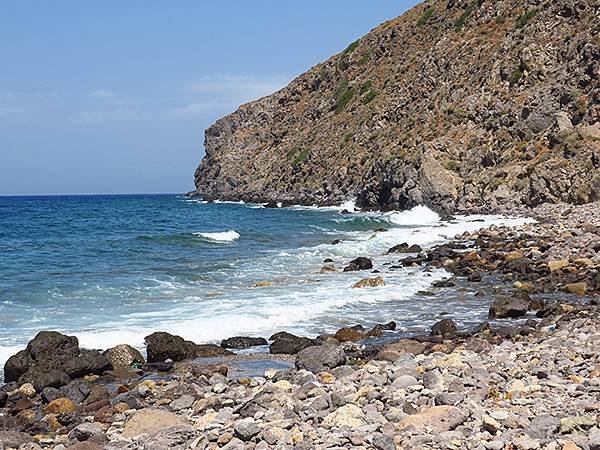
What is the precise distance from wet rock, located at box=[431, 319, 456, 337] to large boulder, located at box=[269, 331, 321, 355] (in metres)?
2.55

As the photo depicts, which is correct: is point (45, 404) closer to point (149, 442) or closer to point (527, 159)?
point (149, 442)

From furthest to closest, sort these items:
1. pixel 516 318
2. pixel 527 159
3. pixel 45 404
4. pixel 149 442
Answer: pixel 527 159 → pixel 516 318 → pixel 45 404 → pixel 149 442

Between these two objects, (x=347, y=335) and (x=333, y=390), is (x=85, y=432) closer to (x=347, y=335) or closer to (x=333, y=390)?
(x=333, y=390)

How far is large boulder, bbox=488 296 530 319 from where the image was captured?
15078mm

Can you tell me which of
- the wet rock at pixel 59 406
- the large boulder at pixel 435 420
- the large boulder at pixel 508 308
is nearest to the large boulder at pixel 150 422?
the wet rock at pixel 59 406

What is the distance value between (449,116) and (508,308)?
154ft

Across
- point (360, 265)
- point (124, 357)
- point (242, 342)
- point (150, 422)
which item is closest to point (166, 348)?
point (124, 357)

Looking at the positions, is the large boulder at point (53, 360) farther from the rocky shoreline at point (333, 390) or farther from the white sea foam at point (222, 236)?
the white sea foam at point (222, 236)

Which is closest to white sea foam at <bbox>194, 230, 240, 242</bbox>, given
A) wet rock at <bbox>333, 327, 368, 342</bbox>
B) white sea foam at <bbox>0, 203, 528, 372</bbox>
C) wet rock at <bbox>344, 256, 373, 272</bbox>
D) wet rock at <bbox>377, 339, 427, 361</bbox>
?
white sea foam at <bbox>0, 203, 528, 372</bbox>

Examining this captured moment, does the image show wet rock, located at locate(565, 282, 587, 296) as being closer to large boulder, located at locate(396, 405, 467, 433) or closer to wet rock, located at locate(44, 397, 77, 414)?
large boulder, located at locate(396, 405, 467, 433)

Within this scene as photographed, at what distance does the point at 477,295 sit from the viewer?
59.6 feet

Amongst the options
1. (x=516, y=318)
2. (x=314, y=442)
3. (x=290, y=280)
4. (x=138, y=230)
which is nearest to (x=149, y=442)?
(x=314, y=442)

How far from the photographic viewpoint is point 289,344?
12773mm

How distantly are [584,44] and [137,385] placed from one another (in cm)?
4792
